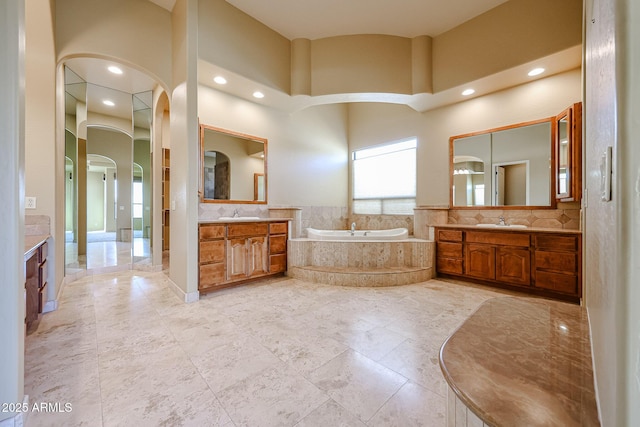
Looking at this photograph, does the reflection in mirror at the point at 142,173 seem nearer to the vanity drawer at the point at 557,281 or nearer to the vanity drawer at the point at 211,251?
the vanity drawer at the point at 211,251

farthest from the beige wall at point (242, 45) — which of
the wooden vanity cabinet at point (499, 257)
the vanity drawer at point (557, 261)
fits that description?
the vanity drawer at point (557, 261)

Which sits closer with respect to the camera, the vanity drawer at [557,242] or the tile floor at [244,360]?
the tile floor at [244,360]

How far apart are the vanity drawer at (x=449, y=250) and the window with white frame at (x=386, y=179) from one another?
3.41 feet

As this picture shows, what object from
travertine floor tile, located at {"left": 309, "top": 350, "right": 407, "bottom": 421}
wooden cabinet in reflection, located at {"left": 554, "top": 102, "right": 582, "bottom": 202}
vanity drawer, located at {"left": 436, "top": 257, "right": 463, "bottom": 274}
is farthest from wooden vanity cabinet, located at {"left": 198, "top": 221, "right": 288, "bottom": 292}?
wooden cabinet in reflection, located at {"left": 554, "top": 102, "right": 582, "bottom": 202}

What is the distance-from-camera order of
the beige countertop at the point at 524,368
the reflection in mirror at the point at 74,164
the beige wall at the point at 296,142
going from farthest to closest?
the reflection in mirror at the point at 74,164 < the beige wall at the point at 296,142 < the beige countertop at the point at 524,368

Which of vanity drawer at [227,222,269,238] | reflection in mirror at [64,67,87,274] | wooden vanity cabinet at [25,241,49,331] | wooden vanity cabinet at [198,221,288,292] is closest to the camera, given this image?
wooden vanity cabinet at [25,241,49,331]

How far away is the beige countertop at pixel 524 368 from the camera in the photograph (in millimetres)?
634

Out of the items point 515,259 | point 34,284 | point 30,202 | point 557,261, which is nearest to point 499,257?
point 515,259

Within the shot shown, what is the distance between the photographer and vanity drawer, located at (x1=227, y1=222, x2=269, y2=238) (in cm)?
342

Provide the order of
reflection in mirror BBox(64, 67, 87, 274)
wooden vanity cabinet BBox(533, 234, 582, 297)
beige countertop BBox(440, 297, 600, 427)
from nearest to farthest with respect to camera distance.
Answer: beige countertop BBox(440, 297, 600, 427)
wooden vanity cabinet BBox(533, 234, 582, 297)
reflection in mirror BBox(64, 67, 87, 274)

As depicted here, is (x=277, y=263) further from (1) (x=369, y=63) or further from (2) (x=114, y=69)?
(2) (x=114, y=69)

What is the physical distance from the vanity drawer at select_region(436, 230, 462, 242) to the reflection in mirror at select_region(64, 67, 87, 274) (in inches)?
220

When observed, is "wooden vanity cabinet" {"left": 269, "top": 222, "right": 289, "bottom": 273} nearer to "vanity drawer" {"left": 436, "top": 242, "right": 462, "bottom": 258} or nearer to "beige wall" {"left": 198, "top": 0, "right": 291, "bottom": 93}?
"beige wall" {"left": 198, "top": 0, "right": 291, "bottom": 93}

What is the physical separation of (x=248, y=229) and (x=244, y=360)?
200 cm
